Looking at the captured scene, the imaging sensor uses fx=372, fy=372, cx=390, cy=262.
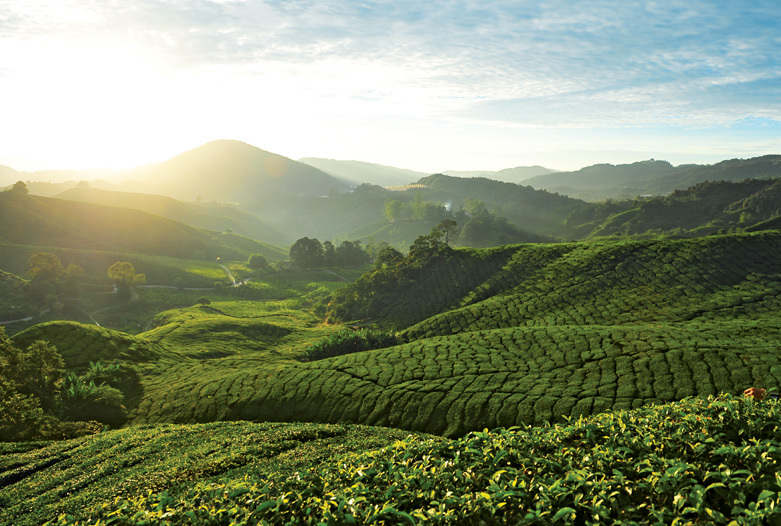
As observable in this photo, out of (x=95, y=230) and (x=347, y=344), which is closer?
(x=347, y=344)

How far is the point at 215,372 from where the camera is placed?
41.8 meters

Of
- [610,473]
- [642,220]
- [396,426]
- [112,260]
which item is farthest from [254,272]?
[642,220]

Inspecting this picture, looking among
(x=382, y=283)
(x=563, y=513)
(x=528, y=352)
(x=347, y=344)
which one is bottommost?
(x=347, y=344)

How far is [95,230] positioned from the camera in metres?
160

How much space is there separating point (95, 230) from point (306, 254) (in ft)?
307

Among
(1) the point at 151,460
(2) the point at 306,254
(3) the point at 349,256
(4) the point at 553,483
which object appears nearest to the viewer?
(4) the point at 553,483

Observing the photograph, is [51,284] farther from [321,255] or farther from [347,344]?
[347,344]

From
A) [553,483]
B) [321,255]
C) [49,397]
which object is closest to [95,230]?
[321,255]

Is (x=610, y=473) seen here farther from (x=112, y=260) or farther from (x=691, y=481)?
(x=112, y=260)

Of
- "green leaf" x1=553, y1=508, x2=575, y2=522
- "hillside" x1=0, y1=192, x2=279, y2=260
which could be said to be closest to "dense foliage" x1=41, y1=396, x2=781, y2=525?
"green leaf" x1=553, y1=508, x2=575, y2=522

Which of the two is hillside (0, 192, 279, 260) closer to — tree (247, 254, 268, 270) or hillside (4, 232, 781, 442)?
tree (247, 254, 268, 270)

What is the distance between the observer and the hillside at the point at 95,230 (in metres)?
144

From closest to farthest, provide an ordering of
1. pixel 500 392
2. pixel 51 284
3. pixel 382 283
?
pixel 500 392
pixel 382 283
pixel 51 284

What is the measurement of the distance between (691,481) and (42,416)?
133 ft
